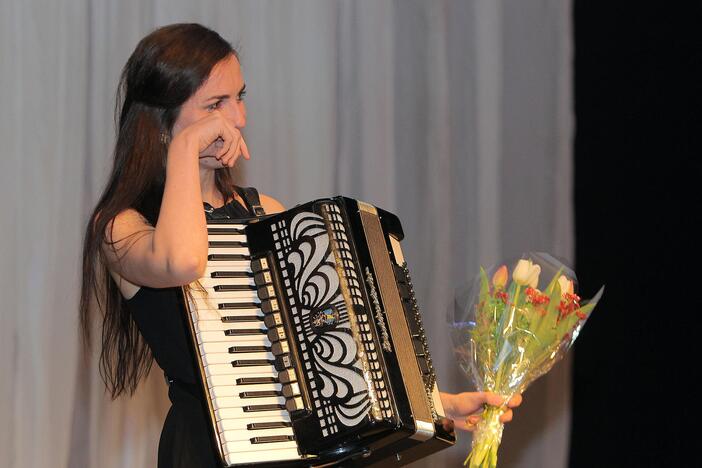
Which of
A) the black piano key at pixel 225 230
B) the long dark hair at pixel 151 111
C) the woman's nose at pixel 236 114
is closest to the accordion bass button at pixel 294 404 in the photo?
the black piano key at pixel 225 230

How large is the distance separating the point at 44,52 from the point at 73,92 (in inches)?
5.4

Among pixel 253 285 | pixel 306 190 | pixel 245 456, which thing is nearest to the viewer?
pixel 245 456

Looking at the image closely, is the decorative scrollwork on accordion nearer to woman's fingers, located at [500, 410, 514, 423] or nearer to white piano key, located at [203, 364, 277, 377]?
white piano key, located at [203, 364, 277, 377]

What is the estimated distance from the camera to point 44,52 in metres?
3.16

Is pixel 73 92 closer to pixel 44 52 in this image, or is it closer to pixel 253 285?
pixel 44 52

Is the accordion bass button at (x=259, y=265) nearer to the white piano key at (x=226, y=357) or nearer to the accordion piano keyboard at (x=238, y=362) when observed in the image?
the accordion piano keyboard at (x=238, y=362)

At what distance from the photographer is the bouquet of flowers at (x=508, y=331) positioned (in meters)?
2.09

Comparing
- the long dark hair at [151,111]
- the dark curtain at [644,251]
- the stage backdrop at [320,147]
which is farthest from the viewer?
the dark curtain at [644,251]

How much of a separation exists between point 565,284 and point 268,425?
0.66 m

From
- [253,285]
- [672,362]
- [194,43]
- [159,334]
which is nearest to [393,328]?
[253,285]

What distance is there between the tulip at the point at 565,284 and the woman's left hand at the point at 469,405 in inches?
8.7

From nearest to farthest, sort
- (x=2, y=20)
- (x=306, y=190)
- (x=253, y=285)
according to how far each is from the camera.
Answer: (x=253, y=285), (x=2, y=20), (x=306, y=190)

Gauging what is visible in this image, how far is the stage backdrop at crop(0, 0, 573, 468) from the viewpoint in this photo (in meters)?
3.12

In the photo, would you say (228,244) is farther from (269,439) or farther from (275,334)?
(269,439)
